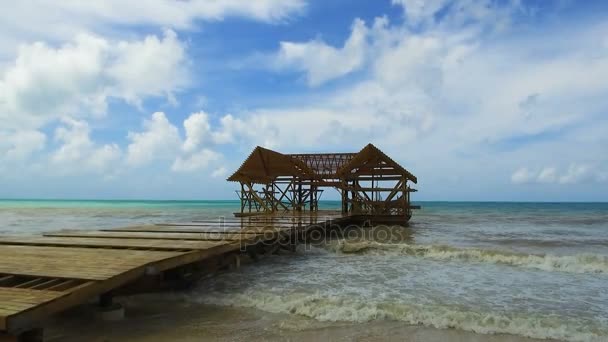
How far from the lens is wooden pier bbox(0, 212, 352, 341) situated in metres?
3.76

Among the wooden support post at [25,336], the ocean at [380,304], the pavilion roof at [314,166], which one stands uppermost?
the pavilion roof at [314,166]

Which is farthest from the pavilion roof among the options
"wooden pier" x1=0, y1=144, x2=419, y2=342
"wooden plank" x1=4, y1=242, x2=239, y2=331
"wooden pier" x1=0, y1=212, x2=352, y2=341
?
"wooden plank" x1=4, y1=242, x2=239, y2=331

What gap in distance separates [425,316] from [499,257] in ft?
21.3

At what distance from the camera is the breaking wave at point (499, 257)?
10.1 m

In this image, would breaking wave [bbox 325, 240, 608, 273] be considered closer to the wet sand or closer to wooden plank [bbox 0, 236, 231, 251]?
wooden plank [bbox 0, 236, 231, 251]

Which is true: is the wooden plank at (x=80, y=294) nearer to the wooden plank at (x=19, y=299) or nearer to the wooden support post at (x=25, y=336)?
the wooden plank at (x=19, y=299)

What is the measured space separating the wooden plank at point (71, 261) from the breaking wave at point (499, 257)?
24.7 ft

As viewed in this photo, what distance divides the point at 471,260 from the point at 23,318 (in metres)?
10.6

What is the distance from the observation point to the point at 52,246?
23.2 ft

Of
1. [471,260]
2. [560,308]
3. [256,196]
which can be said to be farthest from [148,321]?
[256,196]

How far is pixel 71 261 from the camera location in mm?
5547

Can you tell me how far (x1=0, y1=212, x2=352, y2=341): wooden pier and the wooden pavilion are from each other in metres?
12.1

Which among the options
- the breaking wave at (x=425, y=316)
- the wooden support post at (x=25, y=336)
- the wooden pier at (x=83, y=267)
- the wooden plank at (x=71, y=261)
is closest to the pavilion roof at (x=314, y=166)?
the wooden pier at (x=83, y=267)

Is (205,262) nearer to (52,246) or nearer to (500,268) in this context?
(52,246)
